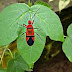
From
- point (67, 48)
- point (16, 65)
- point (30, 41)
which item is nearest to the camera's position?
point (30, 41)

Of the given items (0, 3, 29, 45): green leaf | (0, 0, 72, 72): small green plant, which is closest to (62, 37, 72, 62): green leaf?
(0, 0, 72, 72): small green plant

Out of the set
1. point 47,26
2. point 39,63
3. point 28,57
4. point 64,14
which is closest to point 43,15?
point 47,26

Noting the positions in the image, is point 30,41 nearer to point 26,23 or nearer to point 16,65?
point 26,23

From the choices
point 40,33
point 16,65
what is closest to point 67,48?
point 40,33

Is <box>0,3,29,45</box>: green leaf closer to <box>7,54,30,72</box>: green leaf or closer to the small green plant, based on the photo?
the small green plant

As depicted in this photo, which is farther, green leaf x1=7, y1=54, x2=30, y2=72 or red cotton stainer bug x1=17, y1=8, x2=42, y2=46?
green leaf x1=7, y1=54, x2=30, y2=72

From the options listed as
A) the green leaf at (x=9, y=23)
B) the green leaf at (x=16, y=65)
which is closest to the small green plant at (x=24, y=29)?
the green leaf at (x=9, y=23)

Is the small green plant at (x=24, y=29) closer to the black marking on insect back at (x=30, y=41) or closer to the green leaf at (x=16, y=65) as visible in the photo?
the black marking on insect back at (x=30, y=41)
